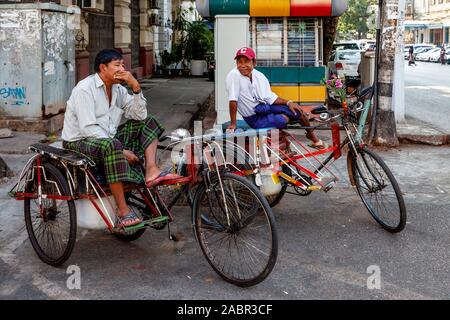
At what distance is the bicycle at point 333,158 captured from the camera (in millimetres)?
5148

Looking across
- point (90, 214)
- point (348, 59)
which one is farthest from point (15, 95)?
point (348, 59)

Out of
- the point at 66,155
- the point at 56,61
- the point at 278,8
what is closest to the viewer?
the point at 66,155

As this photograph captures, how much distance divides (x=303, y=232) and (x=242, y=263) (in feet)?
4.00

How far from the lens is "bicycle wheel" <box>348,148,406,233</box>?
516cm

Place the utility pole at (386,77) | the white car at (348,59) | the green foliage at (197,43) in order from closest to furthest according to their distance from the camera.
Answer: the utility pole at (386,77)
the green foliage at (197,43)
the white car at (348,59)

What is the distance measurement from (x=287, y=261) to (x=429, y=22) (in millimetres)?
66092

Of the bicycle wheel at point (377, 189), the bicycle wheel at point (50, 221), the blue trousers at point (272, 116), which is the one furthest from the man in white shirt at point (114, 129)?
the bicycle wheel at point (377, 189)

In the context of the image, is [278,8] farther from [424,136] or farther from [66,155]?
[66,155]

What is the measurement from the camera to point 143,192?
4594 mm

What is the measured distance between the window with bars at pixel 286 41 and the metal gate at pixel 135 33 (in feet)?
32.9

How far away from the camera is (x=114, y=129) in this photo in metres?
4.72

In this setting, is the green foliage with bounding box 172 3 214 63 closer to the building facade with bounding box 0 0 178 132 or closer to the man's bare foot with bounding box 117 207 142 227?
the building facade with bounding box 0 0 178 132

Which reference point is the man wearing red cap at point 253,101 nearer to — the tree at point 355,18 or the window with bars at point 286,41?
the window with bars at point 286,41
